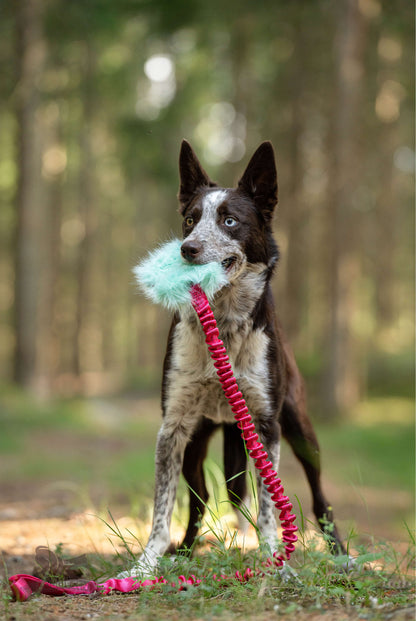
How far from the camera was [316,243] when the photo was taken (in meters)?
28.6

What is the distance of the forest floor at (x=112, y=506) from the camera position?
3186 mm

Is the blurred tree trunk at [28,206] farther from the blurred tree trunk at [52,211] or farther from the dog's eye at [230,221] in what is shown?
the dog's eye at [230,221]

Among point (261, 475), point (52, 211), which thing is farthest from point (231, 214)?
point (52, 211)

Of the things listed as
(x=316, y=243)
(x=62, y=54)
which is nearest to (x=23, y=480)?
(x=62, y=54)

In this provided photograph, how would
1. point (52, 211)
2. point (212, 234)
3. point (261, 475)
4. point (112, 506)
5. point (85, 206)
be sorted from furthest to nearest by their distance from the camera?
1. point (85, 206)
2. point (52, 211)
3. point (112, 506)
4. point (212, 234)
5. point (261, 475)

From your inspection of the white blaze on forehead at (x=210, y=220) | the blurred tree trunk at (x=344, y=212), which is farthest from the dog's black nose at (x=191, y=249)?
the blurred tree trunk at (x=344, y=212)

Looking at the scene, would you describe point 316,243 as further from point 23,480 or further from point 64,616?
point 64,616

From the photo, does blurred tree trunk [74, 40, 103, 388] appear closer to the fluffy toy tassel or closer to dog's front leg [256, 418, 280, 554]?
the fluffy toy tassel

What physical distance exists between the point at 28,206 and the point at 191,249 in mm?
12048

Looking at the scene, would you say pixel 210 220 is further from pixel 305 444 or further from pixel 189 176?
pixel 305 444

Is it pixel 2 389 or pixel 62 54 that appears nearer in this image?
pixel 2 389

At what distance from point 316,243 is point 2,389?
17.2 meters

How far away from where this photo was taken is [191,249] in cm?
385

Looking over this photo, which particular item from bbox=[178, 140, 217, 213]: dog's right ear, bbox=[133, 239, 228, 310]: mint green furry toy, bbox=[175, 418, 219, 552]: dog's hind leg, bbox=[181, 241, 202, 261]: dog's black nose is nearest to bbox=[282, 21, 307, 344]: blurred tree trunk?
bbox=[175, 418, 219, 552]: dog's hind leg
